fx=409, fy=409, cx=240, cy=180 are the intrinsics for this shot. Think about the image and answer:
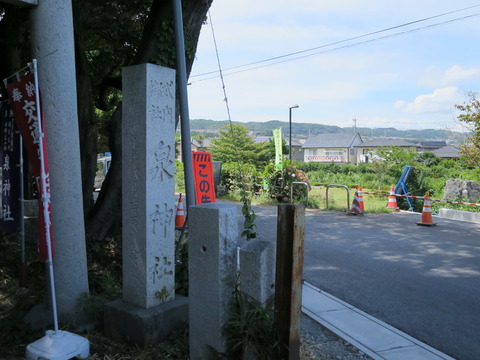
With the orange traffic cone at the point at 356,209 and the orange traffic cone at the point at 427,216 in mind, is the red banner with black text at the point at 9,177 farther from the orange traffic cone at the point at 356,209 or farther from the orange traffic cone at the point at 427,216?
the orange traffic cone at the point at 356,209

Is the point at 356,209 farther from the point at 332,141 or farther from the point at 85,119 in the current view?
the point at 332,141

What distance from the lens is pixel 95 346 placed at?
365 centimetres

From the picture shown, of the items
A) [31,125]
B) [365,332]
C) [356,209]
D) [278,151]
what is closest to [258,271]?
[365,332]

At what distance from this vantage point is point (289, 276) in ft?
9.32

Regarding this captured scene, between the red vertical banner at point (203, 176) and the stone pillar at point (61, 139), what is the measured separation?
3.08 m

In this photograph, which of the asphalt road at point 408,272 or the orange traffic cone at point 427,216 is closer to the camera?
the asphalt road at point 408,272

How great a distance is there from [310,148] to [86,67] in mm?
77645

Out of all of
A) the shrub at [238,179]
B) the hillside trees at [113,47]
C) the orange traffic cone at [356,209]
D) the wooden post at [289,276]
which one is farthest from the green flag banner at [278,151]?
the wooden post at [289,276]

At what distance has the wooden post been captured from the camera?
2.81 metres

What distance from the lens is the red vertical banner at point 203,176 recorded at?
23.5 feet

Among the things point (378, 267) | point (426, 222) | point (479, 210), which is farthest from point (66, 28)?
point (479, 210)

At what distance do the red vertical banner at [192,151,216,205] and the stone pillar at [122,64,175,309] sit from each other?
3.19 meters

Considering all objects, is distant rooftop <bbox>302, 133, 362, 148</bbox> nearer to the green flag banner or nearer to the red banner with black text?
the green flag banner

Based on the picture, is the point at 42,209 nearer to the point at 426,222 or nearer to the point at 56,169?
the point at 56,169
